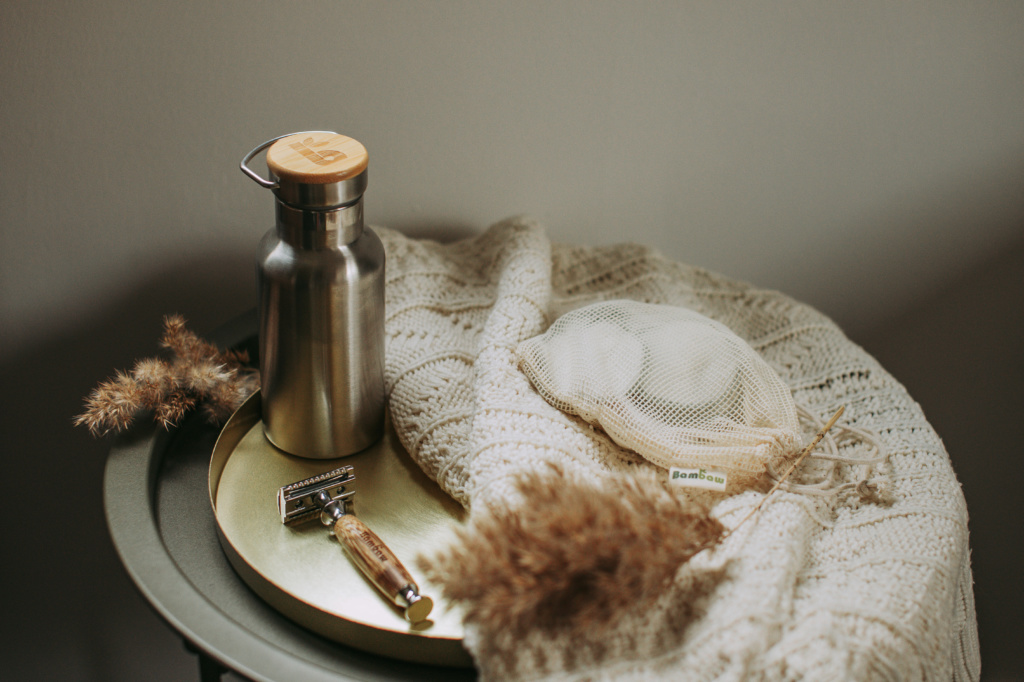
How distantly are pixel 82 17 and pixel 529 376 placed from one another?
585 millimetres

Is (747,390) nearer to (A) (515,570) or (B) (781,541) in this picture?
(B) (781,541)

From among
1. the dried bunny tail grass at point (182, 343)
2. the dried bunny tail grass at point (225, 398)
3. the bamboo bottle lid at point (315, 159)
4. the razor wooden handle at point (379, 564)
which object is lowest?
the razor wooden handle at point (379, 564)

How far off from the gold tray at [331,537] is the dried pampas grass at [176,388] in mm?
27

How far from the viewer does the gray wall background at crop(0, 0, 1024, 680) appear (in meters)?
0.81

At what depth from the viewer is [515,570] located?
44 centimetres

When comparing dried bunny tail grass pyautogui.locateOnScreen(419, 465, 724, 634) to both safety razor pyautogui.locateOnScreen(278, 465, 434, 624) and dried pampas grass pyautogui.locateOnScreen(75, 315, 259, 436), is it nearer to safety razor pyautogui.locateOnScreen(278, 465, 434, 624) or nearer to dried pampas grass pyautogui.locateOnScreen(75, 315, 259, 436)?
safety razor pyautogui.locateOnScreen(278, 465, 434, 624)

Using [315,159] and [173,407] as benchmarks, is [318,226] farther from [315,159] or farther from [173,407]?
[173,407]

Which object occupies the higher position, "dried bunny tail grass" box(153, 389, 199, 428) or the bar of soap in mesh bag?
the bar of soap in mesh bag

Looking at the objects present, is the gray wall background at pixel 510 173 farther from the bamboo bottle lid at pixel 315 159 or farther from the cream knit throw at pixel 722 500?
the bamboo bottle lid at pixel 315 159

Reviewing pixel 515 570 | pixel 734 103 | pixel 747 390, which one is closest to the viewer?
pixel 515 570

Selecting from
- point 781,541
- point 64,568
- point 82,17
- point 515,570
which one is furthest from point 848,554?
point 64,568

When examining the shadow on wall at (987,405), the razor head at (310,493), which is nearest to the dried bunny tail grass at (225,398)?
the razor head at (310,493)

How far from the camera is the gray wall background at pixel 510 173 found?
0.81 meters

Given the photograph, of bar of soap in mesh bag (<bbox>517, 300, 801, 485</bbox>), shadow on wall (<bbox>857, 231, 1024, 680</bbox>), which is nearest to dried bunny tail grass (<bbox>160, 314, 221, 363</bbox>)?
bar of soap in mesh bag (<bbox>517, 300, 801, 485</bbox>)
